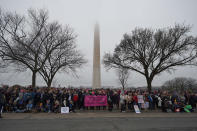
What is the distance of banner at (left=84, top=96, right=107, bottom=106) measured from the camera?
12377 millimetres

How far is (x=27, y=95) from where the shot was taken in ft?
36.2

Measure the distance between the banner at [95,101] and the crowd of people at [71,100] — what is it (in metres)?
0.37

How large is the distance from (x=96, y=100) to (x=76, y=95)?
1.92 metres

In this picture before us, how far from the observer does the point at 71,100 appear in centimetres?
1173

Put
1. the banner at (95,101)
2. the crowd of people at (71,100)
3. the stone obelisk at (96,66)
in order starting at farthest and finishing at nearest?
the stone obelisk at (96,66) → the banner at (95,101) → the crowd of people at (71,100)

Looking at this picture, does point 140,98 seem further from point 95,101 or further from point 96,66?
point 96,66

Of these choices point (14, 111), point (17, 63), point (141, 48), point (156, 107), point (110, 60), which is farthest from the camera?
point (110, 60)

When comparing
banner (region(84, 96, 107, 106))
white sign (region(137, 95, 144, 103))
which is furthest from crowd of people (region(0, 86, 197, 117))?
banner (region(84, 96, 107, 106))

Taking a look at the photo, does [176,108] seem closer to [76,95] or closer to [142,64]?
[76,95]

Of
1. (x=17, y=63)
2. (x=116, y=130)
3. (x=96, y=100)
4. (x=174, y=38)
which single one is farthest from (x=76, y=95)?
(x=174, y=38)

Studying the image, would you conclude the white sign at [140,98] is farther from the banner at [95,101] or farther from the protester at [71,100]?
the banner at [95,101]

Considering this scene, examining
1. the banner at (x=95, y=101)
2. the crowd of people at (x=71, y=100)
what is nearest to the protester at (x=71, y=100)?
the crowd of people at (x=71, y=100)

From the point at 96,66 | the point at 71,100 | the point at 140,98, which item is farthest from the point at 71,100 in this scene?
the point at 96,66

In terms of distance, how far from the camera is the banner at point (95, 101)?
1238cm
